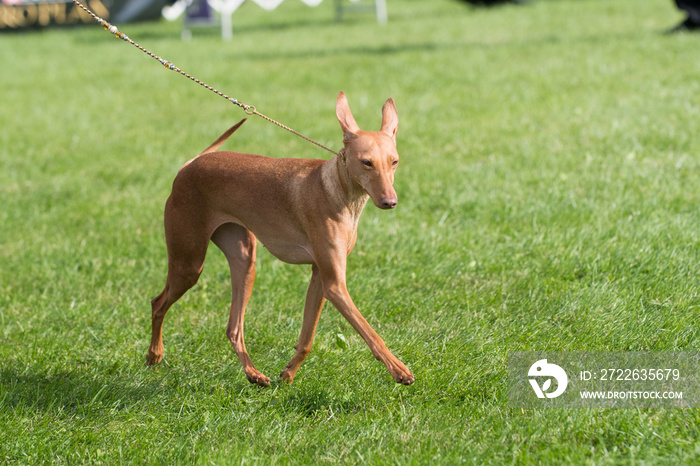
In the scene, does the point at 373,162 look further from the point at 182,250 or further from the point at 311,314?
the point at 182,250

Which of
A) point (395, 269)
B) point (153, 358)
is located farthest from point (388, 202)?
point (395, 269)

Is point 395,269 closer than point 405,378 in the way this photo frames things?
No

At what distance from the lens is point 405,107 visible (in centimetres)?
967

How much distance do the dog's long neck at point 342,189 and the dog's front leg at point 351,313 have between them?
0.72 ft

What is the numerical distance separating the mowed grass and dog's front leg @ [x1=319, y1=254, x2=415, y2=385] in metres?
0.35

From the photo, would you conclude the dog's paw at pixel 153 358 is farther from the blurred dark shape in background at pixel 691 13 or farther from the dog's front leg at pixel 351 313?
the blurred dark shape in background at pixel 691 13

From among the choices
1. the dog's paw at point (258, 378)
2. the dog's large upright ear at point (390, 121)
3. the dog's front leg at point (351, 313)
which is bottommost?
A: the dog's paw at point (258, 378)

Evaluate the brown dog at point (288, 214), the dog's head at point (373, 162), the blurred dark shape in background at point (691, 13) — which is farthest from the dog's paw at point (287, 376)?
the blurred dark shape in background at point (691, 13)

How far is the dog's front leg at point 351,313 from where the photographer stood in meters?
3.28

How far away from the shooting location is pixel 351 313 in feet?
11.1

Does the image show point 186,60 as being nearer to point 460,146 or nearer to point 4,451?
point 460,146

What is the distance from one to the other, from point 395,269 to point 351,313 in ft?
6.42

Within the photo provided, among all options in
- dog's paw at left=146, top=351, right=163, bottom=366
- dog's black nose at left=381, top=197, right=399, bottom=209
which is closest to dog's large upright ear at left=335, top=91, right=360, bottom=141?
dog's black nose at left=381, top=197, right=399, bottom=209

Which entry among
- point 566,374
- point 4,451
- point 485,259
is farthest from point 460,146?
point 4,451
